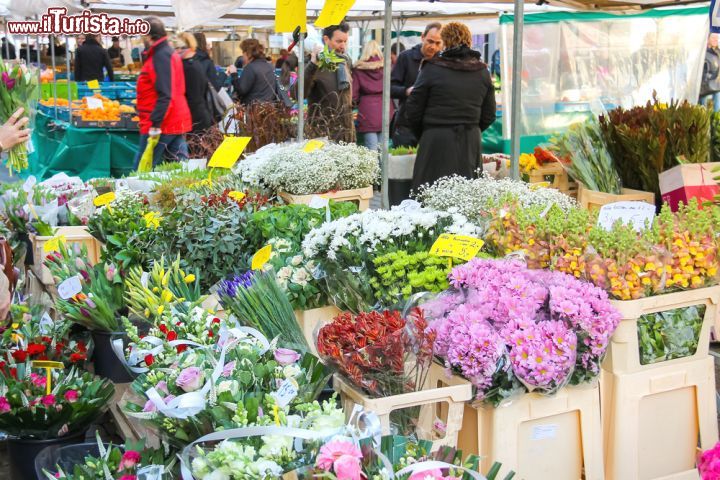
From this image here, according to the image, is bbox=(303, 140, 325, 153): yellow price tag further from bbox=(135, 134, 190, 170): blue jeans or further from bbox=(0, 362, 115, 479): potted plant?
bbox=(135, 134, 190, 170): blue jeans

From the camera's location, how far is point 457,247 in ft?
8.90

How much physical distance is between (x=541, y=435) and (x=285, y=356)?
2.51 ft

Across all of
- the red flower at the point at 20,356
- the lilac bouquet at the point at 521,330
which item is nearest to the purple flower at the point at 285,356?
the lilac bouquet at the point at 521,330

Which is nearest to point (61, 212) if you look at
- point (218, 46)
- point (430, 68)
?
point (430, 68)

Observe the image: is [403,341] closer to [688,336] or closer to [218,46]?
[688,336]

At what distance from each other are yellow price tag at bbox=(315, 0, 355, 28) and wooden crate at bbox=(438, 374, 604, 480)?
2.12m

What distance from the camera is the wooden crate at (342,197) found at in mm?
4359

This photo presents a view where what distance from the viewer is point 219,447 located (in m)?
1.83

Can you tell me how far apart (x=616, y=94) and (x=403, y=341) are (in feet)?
21.9

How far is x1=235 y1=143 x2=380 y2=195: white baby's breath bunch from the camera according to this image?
439 cm

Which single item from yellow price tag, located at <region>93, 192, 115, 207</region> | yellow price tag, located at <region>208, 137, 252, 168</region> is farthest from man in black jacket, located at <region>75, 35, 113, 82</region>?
yellow price tag, located at <region>93, 192, 115, 207</region>

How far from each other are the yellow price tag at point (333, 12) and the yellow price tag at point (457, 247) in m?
1.50

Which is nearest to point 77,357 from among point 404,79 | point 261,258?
point 261,258

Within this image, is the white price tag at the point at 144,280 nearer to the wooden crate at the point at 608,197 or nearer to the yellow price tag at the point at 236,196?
the yellow price tag at the point at 236,196
